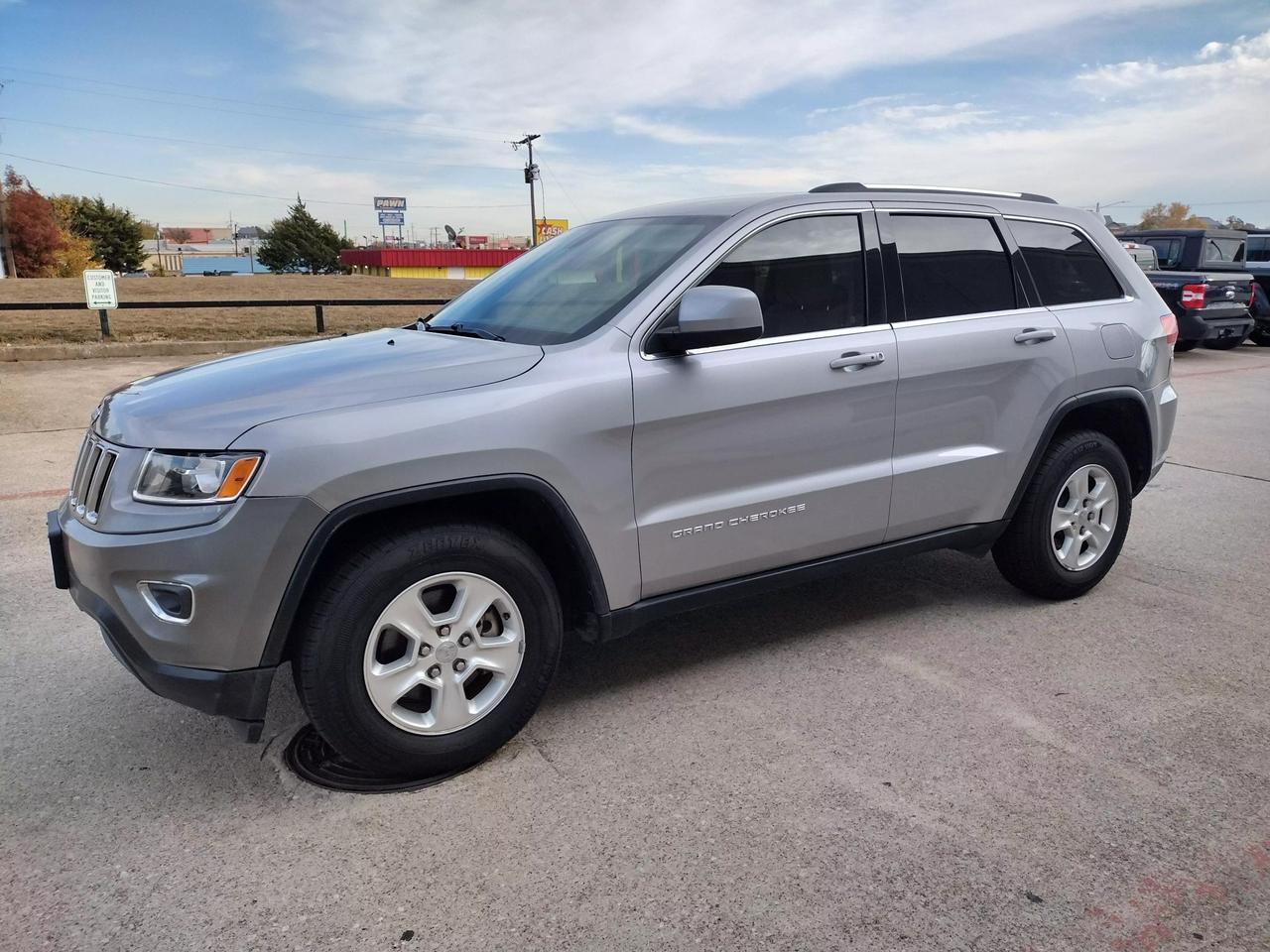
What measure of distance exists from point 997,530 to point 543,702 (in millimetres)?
2076

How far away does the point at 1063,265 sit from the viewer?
455 cm

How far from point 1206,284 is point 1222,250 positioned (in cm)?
228

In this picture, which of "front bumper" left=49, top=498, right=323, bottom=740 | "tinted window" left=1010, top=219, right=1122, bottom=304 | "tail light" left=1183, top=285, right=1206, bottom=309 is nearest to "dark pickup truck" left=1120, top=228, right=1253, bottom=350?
"tail light" left=1183, top=285, right=1206, bottom=309

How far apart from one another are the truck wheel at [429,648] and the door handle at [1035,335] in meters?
2.32

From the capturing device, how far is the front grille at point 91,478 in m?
2.95

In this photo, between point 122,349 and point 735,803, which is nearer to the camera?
point 735,803

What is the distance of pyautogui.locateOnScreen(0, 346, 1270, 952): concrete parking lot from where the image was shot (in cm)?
246

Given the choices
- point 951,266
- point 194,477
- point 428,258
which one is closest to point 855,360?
point 951,266

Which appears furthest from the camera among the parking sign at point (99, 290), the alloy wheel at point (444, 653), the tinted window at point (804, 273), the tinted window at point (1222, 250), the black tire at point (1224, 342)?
the tinted window at point (1222, 250)

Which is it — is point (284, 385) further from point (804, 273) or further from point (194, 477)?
point (804, 273)

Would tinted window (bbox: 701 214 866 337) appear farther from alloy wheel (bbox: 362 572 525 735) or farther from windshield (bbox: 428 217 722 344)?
alloy wheel (bbox: 362 572 525 735)

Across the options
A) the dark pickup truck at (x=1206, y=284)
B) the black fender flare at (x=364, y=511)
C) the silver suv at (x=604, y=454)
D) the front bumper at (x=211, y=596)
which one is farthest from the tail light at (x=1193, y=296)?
the front bumper at (x=211, y=596)

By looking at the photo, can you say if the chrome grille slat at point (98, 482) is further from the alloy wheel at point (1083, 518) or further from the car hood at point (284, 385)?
the alloy wheel at point (1083, 518)

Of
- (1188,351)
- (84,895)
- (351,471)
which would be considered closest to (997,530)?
(351,471)
